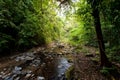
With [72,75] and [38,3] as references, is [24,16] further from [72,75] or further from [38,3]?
[72,75]

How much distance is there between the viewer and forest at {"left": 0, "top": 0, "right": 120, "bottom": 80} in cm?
563

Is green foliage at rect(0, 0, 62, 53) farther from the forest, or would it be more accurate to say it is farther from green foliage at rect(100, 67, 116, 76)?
green foliage at rect(100, 67, 116, 76)

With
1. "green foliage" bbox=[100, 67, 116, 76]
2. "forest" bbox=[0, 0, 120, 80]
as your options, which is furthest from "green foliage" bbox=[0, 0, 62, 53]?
"green foliage" bbox=[100, 67, 116, 76]

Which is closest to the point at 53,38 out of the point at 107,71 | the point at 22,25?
the point at 22,25

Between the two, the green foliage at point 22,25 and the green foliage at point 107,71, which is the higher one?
the green foliage at point 22,25

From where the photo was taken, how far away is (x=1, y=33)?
9.77 m

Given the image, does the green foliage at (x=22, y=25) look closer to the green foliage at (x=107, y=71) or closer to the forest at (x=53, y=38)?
the forest at (x=53, y=38)

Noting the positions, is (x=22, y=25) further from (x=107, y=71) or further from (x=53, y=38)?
(x=107, y=71)

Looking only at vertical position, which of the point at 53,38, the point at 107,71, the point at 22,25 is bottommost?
the point at 107,71

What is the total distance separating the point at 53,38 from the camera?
1781 cm

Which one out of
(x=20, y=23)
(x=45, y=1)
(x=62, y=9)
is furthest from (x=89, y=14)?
(x=20, y=23)

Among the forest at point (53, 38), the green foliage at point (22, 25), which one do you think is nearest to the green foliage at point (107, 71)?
the forest at point (53, 38)

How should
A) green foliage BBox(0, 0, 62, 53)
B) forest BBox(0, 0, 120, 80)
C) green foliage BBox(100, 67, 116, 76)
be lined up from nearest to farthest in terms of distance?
green foliage BBox(100, 67, 116, 76) < forest BBox(0, 0, 120, 80) < green foliage BBox(0, 0, 62, 53)

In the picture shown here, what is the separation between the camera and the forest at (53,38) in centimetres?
563
